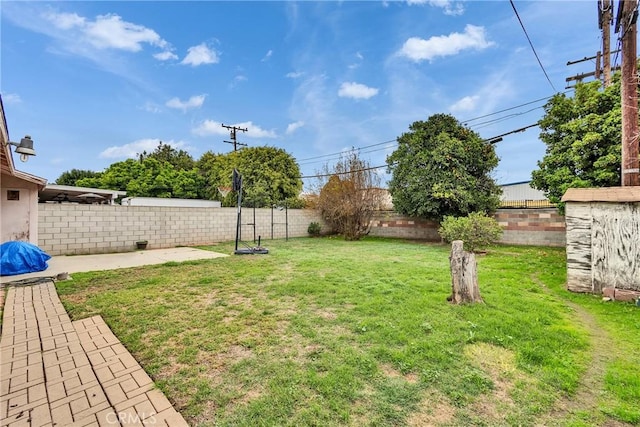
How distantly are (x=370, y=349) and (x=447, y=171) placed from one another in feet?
30.4

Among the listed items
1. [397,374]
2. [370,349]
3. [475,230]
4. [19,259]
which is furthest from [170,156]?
[397,374]

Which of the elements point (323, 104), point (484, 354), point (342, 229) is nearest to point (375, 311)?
point (484, 354)

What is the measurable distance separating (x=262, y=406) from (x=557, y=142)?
9515 mm

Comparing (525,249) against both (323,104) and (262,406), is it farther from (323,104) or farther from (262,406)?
(323,104)

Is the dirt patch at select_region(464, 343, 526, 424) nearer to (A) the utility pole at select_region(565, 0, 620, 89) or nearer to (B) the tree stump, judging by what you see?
(B) the tree stump

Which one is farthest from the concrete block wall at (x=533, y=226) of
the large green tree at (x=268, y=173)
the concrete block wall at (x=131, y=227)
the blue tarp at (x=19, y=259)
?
the blue tarp at (x=19, y=259)

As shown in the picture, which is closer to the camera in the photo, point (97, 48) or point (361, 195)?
point (97, 48)

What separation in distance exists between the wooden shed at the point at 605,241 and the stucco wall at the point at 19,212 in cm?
1130

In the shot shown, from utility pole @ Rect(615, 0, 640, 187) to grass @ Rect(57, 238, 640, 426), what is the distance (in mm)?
2291

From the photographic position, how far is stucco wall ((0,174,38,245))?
630 cm

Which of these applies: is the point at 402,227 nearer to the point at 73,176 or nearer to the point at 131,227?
the point at 131,227

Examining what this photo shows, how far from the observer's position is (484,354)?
2.51 meters

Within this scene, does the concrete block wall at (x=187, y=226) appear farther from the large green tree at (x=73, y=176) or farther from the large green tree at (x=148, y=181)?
the large green tree at (x=73, y=176)

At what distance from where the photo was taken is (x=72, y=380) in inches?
81.3
